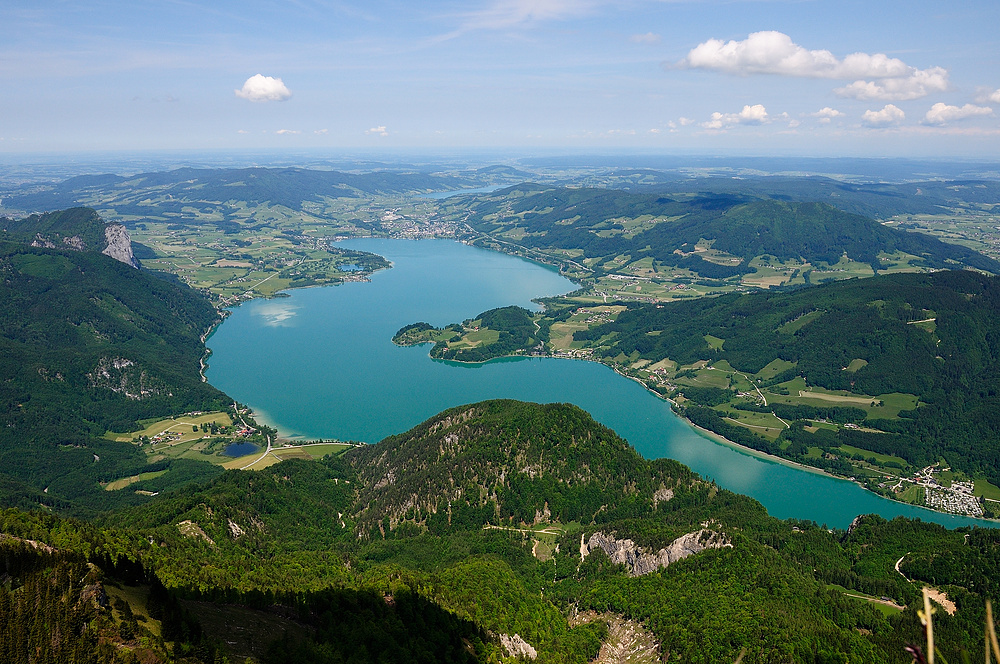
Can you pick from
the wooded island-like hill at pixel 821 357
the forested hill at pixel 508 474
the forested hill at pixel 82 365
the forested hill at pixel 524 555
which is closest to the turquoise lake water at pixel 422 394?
the wooded island-like hill at pixel 821 357

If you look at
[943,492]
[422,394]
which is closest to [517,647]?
[943,492]

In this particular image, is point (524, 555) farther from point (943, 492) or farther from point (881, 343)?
point (881, 343)

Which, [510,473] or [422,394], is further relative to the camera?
[422,394]

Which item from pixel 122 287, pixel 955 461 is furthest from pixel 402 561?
pixel 122 287

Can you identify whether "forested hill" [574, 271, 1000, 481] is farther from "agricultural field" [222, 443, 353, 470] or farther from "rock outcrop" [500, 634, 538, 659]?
"rock outcrop" [500, 634, 538, 659]

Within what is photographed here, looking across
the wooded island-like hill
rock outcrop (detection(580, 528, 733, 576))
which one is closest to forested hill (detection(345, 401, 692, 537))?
rock outcrop (detection(580, 528, 733, 576))
